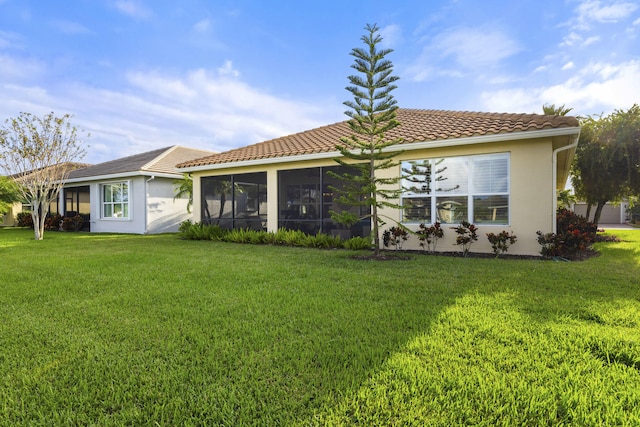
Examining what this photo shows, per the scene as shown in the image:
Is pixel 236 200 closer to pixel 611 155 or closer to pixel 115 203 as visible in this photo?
pixel 115 203

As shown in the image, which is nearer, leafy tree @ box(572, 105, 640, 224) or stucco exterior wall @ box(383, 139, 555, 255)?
stucco exterior wall @ box(383, 139, 555, 255)

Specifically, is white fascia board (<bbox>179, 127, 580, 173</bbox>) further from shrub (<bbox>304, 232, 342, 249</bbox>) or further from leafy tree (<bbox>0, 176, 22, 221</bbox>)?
leafy tree (<bbox>0, 176, 22, 221</bbox>)

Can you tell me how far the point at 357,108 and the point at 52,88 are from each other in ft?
54.5

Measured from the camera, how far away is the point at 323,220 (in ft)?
35.8

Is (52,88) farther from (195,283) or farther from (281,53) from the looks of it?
(195,283)

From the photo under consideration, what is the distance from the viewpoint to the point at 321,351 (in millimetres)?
2766

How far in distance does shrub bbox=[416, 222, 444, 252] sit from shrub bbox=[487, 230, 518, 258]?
1165mm

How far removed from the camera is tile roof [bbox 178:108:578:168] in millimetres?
7843

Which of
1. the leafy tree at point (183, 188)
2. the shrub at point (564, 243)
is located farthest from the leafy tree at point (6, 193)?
the shrub at point (564, 243)

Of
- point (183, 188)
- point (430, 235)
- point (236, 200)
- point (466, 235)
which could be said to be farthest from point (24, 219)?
point (466, 235)

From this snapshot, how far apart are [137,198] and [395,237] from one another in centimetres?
1342

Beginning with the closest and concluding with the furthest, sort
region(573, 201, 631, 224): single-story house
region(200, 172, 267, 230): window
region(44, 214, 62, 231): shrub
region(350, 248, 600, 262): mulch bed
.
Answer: region(350, 248, 600, 262): mulch bed
region(200, 172, 267, 230): window
region(44, 214, 62, 231): shrub
region(573, 201, 631, 224): single-story house

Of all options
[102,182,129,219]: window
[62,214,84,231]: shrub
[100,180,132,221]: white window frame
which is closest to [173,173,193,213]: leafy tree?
[100,180,132,221]: white window frame

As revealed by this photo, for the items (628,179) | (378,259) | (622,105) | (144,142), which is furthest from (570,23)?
(144,142)
